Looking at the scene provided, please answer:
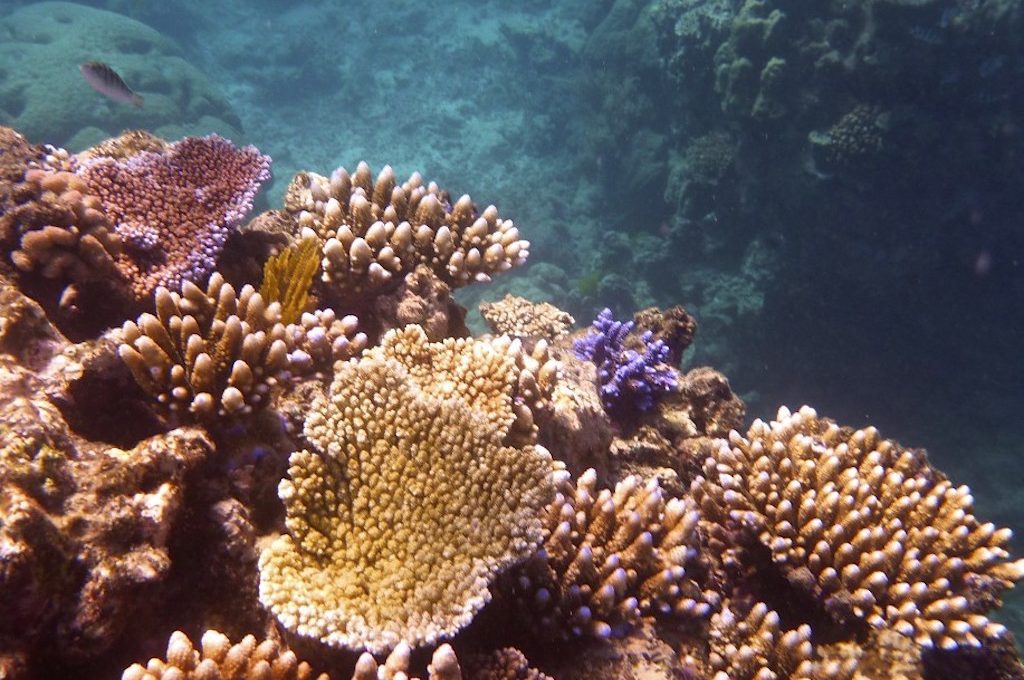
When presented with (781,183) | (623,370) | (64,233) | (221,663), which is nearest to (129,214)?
(64,233)

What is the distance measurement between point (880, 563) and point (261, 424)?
3730mm

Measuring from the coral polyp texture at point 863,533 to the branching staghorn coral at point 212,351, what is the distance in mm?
2951

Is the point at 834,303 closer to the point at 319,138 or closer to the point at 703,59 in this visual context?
the point at 703,59

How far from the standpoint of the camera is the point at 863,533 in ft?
11.8

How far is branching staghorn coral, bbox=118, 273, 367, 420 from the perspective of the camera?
9.71ft

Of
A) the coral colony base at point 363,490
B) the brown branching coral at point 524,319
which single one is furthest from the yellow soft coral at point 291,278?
the brown branching coral at point 524,319

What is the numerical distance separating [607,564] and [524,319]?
283 cm

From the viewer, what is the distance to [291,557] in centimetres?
267

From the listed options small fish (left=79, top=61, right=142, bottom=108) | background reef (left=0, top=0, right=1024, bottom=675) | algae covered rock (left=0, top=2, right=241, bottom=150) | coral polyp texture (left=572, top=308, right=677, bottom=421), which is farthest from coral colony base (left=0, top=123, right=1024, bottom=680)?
algae covered rock (left=0, top=2, right=241, bottom=150)

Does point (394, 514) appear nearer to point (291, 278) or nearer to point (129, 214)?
point (291, 278)

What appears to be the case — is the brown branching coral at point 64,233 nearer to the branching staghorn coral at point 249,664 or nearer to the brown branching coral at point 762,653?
the branching staghorn coral at point 249,664

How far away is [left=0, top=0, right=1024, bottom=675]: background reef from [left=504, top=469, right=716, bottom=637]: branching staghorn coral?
1.85 metres

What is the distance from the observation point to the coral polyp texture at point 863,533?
11.6 feet

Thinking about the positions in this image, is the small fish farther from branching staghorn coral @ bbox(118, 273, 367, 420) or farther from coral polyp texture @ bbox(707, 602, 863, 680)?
coral polyp texture @ bbox(707, 602, 863, 680)
